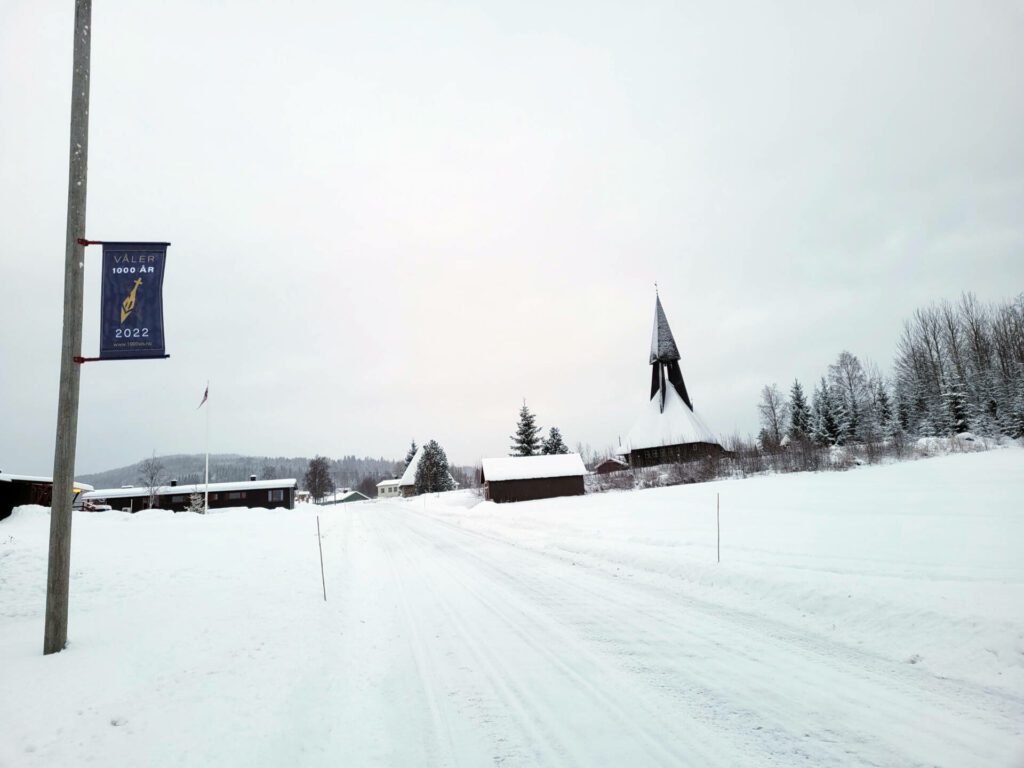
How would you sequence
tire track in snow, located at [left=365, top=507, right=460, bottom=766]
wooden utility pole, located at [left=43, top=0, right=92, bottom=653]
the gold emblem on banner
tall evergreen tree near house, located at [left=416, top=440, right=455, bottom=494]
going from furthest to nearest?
tall evergreen tree near house, located at [left=416, top=440, right=455, bottom=494], the gold emblem on banner, wooden utility pole, located at [left=43, top=0, right=92, bottom=653], tire track in snow, located at [left=365, top=507, right=460, bottom=766]

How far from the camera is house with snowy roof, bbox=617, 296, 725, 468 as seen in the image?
1916 inches

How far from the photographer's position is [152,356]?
6387 millimetres

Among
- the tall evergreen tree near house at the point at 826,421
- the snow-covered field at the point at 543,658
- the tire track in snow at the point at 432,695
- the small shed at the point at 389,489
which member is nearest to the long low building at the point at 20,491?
the snow-covered field at the point at 543,658

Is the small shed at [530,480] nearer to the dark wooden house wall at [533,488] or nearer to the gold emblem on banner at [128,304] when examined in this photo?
the dark wooden house wall at [533,488]

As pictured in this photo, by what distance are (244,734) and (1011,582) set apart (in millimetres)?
10562

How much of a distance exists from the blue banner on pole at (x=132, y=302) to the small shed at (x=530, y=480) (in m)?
43.5

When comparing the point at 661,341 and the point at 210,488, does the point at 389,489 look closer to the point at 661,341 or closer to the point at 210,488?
the point at 210,488

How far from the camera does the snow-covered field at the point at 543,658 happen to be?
12.9 ft

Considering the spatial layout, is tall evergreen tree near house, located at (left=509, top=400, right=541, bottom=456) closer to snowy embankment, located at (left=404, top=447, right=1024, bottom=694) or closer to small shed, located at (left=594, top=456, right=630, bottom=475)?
small shed, located at (left=594, top=456, right=630, bottom=475)

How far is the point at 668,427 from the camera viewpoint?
5153 centimetres

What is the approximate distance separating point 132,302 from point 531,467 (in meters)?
45.9

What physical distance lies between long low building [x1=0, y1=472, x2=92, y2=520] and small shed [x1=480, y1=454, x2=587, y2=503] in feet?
105

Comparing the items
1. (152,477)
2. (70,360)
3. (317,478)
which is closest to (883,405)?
(70,360)

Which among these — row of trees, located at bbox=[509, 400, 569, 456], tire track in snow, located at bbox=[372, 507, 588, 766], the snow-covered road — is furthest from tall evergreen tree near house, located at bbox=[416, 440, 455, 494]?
tire track in snow, located at bbox=[372, 507, 588, 766]
